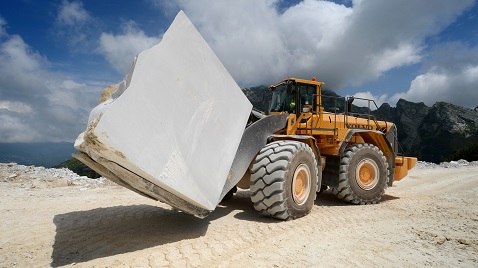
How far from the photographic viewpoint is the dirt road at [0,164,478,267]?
3.17m

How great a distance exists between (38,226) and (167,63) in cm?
321

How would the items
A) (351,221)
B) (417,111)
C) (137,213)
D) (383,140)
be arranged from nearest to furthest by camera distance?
(351,221) → (137,213) → (383,140) → (417,111)

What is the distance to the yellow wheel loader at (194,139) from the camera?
9.23ft

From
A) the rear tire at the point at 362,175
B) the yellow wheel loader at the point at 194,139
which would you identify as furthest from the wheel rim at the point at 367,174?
the yellow wheel loader at the point at 194,139

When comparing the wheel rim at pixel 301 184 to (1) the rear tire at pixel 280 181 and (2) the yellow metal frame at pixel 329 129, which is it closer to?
(1) the rear tire at pixel 280 181

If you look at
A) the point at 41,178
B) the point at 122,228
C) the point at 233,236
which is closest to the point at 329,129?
the point at 233,236

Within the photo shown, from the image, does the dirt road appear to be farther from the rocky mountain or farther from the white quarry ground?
the rocky mountain

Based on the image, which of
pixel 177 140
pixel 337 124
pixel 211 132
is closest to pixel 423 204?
pixel 337 124

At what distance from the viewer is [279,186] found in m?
4.32

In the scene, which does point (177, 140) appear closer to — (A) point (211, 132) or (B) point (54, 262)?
(A) point (211, 132)

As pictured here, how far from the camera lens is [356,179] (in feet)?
20.9

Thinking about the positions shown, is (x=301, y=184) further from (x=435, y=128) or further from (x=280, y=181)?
(x=435, y=128)

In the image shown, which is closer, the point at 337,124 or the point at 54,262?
A: the point at 54,262

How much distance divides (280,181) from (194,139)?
1.54m
